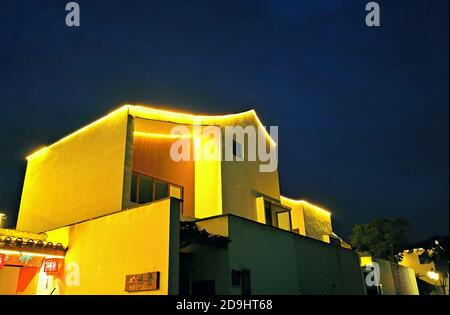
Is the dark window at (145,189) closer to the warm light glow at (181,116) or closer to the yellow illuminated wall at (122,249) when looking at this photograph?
the warm light glow at (181,116)

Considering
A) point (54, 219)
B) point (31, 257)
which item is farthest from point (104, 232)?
point (54, 219)

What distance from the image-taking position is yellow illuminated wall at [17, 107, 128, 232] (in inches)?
454

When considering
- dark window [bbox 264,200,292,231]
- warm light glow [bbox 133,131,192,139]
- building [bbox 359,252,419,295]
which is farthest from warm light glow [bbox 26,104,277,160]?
building [bbox 359,252,419,295]

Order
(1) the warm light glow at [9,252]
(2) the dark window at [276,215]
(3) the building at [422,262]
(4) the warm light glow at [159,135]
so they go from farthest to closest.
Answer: (3) the building at [422,262]
(2) the dark window at [276,215]
(4) the warm light glow at [159,135]
(1) the warm light glow at [9,252]

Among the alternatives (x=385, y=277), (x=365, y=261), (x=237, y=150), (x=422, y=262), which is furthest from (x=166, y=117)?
(x=422, y=262)

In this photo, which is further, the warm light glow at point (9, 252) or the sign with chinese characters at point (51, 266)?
the sign with chinese characters at point (51, 266)

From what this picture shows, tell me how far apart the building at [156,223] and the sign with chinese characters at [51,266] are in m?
0.03

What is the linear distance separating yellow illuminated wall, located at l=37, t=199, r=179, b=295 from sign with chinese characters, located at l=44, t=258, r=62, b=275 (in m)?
0.24

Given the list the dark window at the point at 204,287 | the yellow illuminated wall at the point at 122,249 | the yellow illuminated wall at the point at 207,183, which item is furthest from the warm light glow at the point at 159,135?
the dark window at the point at 204,287

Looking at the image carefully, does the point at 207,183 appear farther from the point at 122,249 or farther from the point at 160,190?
the point at 122,249

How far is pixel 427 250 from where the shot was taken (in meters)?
28.9

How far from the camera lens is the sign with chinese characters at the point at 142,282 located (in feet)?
25.4

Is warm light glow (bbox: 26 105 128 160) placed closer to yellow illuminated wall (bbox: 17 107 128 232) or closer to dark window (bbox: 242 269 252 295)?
yellow illuminated wall (bbox: 17 107 128 232)
